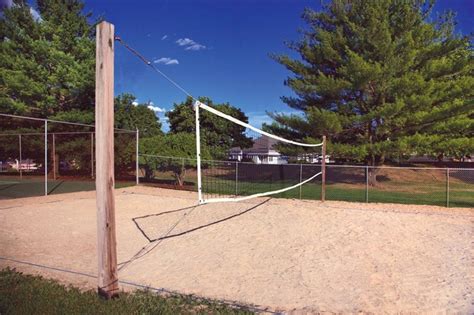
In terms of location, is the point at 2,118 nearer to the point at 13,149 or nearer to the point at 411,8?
the point at 13,149

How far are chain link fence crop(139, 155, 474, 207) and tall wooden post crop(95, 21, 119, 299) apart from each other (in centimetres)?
993

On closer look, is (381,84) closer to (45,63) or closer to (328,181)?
(328,181)

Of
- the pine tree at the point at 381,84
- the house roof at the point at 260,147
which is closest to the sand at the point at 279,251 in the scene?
the pine tree at the point at 381,84

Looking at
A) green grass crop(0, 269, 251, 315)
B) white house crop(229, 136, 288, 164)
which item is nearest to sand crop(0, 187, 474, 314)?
green grass crop(0, 269, 251, 315)

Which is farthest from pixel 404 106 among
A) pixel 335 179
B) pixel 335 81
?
pixel 335 179

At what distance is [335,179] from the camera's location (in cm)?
2445

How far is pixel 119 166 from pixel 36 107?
604 cm

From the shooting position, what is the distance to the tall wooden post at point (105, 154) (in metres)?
4.27

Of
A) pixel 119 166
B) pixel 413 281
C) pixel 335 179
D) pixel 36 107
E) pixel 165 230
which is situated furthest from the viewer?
pixel 335 179

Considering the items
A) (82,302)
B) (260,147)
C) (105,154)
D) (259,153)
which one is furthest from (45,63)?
(260,147)

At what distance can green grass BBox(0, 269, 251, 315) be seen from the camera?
3.78 m

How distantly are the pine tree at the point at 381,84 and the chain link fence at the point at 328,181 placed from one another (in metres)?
1.95

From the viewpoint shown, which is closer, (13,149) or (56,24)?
(13,149)

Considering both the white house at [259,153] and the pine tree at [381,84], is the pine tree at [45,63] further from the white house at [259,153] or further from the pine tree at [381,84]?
the white house at [259,153]
